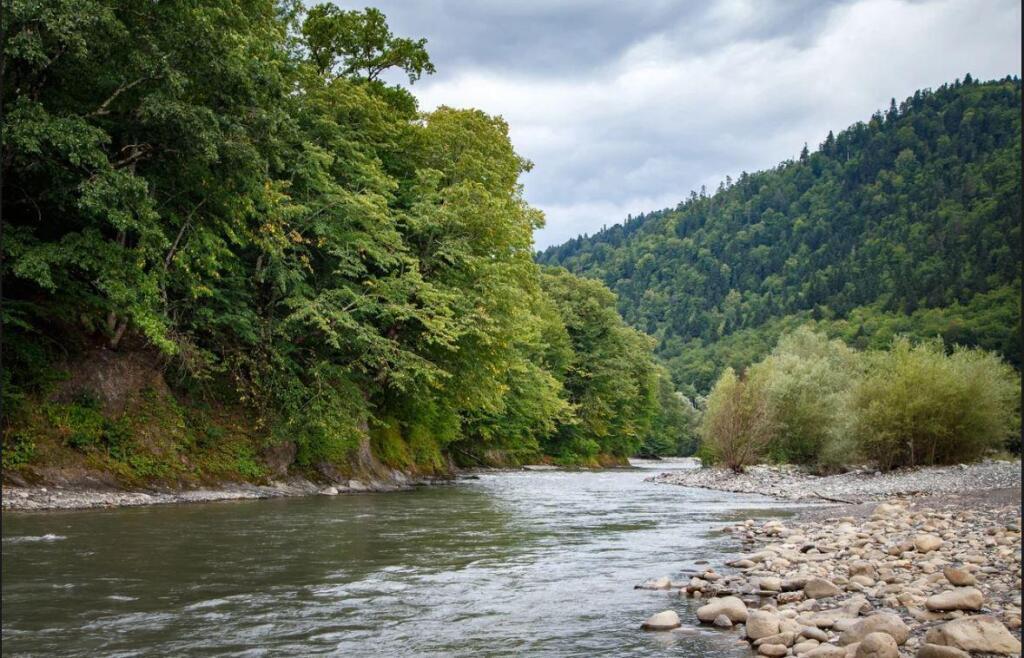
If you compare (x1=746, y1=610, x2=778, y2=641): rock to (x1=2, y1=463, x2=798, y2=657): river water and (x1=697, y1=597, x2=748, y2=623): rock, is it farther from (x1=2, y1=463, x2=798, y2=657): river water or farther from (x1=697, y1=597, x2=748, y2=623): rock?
(x1=697, y1=597, x2=748, y2=623): rock

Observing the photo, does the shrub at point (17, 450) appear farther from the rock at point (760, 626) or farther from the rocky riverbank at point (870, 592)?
the rock at point (760, 626)

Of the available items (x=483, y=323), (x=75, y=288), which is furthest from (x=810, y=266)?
(x=75, y=288)

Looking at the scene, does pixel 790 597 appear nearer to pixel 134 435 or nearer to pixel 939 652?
pixel 939 652

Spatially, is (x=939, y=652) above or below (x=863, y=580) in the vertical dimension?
above

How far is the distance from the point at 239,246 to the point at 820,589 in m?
18.7

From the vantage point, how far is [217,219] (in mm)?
17875

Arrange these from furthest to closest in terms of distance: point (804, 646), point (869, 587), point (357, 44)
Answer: point (357, 44), point (869, 587), point (804, 646)

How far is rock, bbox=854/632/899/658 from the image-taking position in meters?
5.58

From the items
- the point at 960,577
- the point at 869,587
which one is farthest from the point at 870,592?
the point at 960,577

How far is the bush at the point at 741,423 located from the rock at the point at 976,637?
33706mm

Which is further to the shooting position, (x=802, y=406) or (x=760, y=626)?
(x=802, y=406)

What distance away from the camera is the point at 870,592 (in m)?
8.48

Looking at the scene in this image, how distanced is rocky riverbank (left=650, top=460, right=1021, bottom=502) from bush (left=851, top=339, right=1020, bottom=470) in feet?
3.69

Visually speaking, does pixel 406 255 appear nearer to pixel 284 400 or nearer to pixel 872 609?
pixel 284 400
